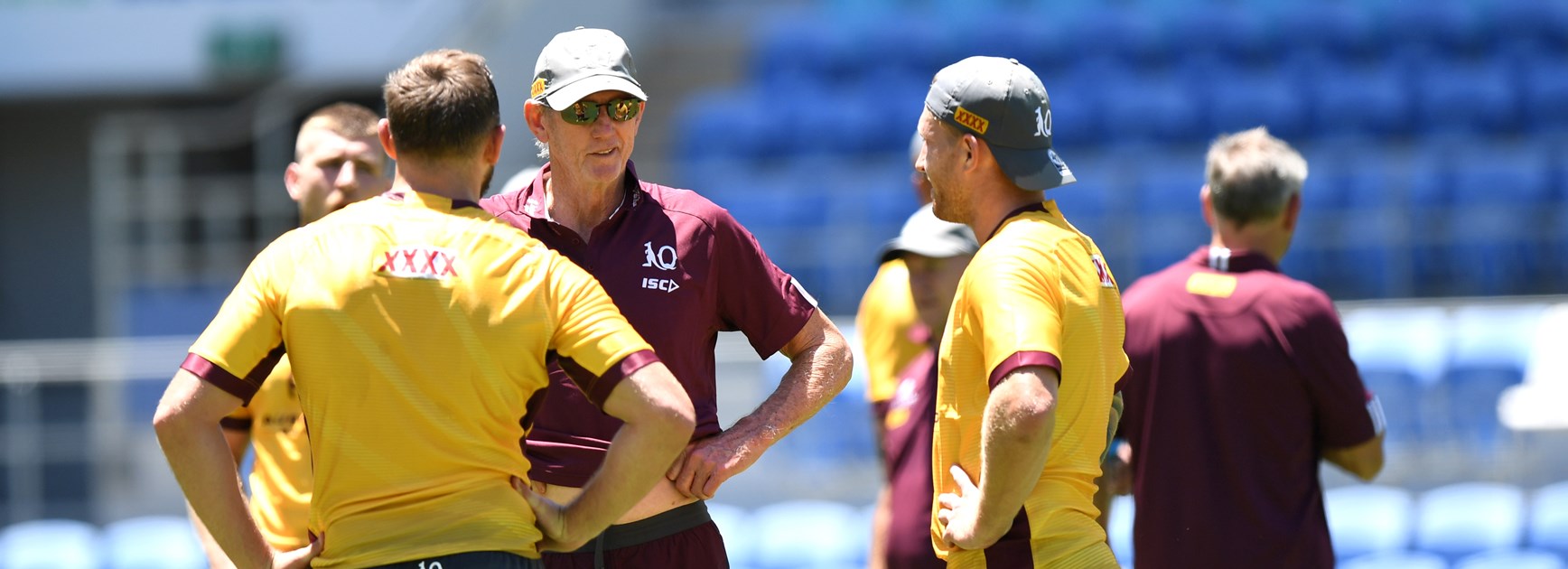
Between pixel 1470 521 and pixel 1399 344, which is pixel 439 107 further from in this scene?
pixel 1399 344

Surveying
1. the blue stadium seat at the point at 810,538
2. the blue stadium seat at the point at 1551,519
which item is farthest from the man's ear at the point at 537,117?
the blue stadium seat at the point at 1551,519

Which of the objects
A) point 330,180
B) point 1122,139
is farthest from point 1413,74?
point 330,180

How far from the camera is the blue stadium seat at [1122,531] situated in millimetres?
6875

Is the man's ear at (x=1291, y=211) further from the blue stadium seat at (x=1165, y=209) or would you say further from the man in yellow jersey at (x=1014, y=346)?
the blue stadium seat at (x=1165, y=209)

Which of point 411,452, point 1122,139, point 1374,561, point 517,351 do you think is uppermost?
point 517,351

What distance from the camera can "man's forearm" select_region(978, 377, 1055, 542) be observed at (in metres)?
2.80

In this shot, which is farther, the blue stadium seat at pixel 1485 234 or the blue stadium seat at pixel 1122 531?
the blue stadium seat at pixel 1485 234

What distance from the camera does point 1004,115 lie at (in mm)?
3053

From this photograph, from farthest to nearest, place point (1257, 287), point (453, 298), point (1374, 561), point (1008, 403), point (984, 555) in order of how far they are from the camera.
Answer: point (1374, 561)
point (1257, 287)
point (984, 555)
point (1008, 403)
point (453, 298)

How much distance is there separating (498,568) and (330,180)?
5.84ft

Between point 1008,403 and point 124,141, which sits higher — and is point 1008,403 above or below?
above

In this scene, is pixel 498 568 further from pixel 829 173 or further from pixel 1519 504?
pixel 829 173

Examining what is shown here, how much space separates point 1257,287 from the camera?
386cm

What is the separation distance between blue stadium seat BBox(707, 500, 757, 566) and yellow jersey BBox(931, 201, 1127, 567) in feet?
13.7
